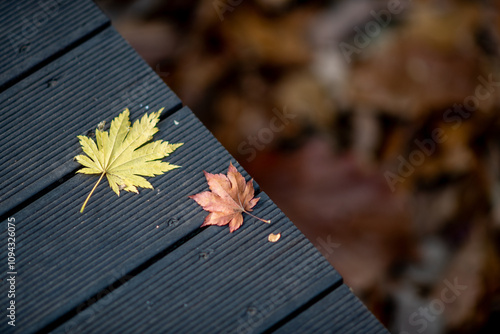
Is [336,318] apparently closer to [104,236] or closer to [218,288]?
[218,288]

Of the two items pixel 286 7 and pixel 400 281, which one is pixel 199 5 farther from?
pixel 400 281

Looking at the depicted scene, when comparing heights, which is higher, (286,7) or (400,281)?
(286,7)

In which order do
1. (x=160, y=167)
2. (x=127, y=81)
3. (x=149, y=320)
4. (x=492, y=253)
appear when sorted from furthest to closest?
1. (x=492, y=253)
2. (x=127, y=81)
3. (x=160, y=167)
4. (x=149, y=320)

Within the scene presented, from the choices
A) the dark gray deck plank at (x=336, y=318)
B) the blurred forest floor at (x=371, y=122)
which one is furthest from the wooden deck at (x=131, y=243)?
the blurred forest floor at (x=371, y=122)

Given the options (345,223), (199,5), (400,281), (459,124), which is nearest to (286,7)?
(199,5)

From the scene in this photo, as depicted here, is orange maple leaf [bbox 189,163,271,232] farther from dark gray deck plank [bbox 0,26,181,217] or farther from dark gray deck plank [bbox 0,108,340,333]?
dark gray deck plank [bbox 0,26,181,217]

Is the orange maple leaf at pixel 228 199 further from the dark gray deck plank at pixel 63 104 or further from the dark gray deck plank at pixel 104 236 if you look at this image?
the dark gray deck plank at pixel 63 104

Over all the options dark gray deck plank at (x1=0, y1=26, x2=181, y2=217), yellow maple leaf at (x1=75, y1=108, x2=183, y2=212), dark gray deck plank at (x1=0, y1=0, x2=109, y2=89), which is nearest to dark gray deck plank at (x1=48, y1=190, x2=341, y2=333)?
yellow maple leaf at (x1=75, y1=108, x2=183, y2=212)
